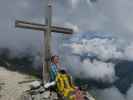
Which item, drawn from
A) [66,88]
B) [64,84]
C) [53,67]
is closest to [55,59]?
[53,67]

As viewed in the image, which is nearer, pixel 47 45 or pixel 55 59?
pixel 55 59

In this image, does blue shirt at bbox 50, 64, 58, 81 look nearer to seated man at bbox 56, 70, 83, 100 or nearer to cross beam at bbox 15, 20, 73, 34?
seated man at bbox 56, 70, 83, 100

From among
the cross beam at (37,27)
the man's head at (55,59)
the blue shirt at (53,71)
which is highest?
the cross beam at (37,27)

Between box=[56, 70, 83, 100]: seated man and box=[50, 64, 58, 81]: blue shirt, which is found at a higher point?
box=[50, 64, 58, 81]: blue shirt

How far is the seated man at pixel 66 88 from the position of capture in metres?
26.0

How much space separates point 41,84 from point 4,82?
1273cm

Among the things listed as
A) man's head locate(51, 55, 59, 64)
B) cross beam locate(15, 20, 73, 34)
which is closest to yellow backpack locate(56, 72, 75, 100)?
man's head locate(51, 55, 59, 64)

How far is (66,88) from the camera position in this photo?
26.2 meters

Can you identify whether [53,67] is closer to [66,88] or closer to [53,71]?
[53,71]

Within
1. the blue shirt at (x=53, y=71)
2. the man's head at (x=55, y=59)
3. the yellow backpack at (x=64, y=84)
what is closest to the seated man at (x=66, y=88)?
the yellow backpack at (x=64, y=84)

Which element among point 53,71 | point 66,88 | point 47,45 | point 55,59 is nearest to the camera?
point 55,59

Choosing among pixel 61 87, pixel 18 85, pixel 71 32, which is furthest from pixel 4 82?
pixel 61 87

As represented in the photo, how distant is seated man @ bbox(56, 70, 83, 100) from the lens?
26.0m

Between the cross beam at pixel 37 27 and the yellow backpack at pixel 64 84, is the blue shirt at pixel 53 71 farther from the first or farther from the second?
the cross beam at pixel 37 27
